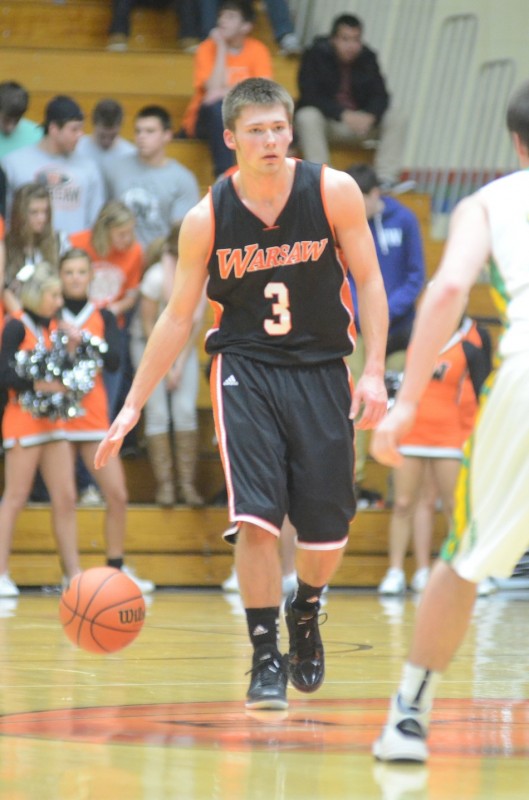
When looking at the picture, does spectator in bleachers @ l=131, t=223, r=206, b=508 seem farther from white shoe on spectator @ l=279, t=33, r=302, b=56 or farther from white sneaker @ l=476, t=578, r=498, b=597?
white shoe on spectator @ l=279, t=33, r=302, b=56

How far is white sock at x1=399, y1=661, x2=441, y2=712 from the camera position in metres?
3.85

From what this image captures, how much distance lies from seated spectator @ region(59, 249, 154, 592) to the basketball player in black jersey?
4.40 m

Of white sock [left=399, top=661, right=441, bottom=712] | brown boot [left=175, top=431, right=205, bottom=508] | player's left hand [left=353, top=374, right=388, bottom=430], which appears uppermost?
player's left hand [left=353, top=374, right=388, bottom=430]

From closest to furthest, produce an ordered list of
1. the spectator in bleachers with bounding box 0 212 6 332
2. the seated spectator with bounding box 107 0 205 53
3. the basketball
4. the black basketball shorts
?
the black basketball shorts, the basketball, the spectator in bleachers with bounding box 0 212 6 332, the seated spectator with bounding box 107 0 205 53

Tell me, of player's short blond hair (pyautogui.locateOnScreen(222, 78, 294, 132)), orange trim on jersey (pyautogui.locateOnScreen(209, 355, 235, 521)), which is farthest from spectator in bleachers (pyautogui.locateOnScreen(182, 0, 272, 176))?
orange trim on jersey (pyautogui.locateOnScreen(209, 355, 235, 521))

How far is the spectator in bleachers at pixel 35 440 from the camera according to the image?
9203 millimetres

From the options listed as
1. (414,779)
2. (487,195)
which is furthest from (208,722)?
(487,195)

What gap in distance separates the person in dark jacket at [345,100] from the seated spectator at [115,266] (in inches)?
104

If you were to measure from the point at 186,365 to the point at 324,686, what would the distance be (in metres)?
5.06

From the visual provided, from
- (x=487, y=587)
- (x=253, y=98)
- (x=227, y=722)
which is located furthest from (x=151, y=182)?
(x=227, y=722)

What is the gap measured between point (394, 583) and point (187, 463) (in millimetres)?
1716

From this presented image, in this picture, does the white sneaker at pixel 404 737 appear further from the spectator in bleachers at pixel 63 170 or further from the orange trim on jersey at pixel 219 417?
the spectator in bleachers at pixel 63 170

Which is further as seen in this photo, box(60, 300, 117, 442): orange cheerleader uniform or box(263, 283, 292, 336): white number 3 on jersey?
box(60, 300, 117, 442): orange cheerleader uniform

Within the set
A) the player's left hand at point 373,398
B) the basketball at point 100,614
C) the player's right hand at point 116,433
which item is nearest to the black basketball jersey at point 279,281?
the player's left hand at point 373,398
